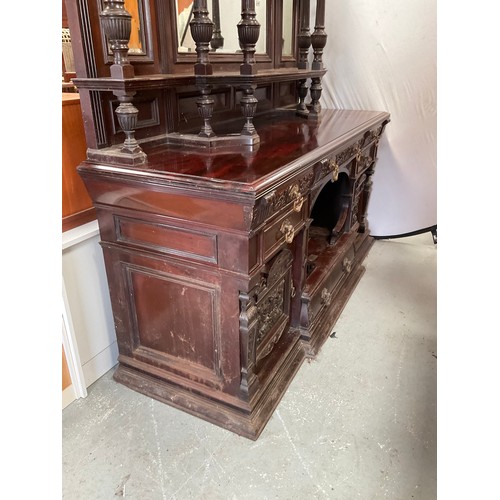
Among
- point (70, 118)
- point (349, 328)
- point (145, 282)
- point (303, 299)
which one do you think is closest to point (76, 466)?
point (145, 282)

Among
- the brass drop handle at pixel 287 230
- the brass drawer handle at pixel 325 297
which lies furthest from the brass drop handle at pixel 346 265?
the brass drop handle at pixel 287 230

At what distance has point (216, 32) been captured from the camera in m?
1.81

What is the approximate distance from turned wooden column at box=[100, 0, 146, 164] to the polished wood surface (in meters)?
0.31

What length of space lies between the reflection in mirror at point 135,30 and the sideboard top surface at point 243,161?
33cm

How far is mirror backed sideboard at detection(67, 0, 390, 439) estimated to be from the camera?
1268 millimetres

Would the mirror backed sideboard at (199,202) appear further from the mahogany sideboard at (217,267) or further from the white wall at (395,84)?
the white wall at (395,84)

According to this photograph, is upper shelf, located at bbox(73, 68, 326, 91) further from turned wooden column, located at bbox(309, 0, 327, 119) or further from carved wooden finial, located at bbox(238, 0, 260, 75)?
turned wooden column, located at bbox(309, 0, 327, 119)

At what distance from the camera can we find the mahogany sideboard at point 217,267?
127cm

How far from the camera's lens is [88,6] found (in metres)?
1.26

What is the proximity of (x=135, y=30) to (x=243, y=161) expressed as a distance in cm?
62

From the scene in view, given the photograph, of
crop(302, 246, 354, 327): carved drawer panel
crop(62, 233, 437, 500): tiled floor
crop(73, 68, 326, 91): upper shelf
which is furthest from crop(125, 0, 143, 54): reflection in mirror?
crop(62, 233, 437, 500): tiled floor

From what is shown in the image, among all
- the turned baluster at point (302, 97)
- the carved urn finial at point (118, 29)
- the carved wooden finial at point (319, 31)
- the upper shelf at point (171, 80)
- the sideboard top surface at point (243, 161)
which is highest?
the carved wooden finial at point (319, 31)
